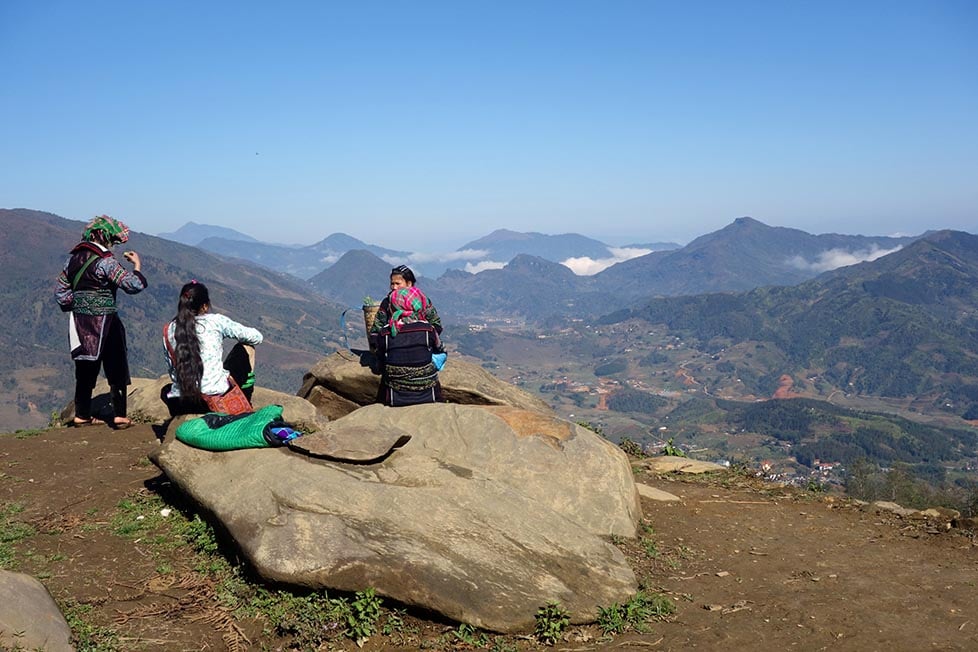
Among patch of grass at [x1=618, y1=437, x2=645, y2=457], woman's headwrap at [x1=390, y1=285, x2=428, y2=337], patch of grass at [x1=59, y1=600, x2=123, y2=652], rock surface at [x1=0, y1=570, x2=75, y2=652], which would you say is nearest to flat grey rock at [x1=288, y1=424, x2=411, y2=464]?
woman's headwrap at [x1=390, y1=285, x2=428, y2=337]

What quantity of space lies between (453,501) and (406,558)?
3.93ft

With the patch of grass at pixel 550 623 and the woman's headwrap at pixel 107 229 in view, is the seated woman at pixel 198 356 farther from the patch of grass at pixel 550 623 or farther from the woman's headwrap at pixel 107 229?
the patch of grass at pixel 550 623

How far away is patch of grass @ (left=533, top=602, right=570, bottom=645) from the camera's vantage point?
6258 mm

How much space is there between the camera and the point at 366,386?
565 inches

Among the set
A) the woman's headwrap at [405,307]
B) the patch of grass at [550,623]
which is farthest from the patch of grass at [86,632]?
the woman's headwrap at [405,307]

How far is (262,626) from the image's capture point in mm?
6266

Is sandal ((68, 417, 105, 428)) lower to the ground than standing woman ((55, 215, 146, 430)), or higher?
lower

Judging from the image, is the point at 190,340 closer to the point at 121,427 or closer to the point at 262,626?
the point at 262,626

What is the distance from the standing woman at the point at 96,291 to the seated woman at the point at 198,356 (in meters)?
2.31

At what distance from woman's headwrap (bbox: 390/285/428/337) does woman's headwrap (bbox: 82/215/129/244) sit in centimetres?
485

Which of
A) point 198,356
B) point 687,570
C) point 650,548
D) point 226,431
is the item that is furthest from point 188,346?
point 687,570

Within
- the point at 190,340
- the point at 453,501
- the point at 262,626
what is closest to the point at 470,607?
the point at 453,501

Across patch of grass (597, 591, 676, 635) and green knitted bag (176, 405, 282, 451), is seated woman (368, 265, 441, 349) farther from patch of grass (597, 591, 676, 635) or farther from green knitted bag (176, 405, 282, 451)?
patch of grass (597, 591, 676, 635)

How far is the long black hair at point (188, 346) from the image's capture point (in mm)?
9016
